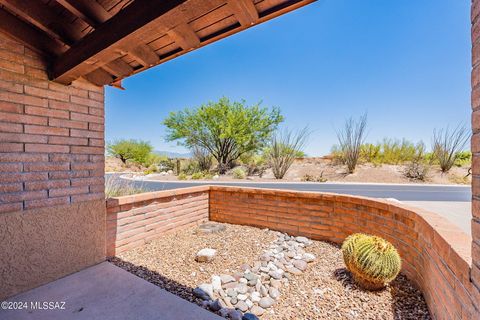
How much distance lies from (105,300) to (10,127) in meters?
1.82

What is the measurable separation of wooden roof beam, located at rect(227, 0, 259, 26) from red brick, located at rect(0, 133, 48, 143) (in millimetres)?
2242

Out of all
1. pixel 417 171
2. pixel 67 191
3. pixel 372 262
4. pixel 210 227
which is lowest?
pixel 210 227

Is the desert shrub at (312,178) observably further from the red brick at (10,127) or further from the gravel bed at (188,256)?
the red brick at (10,127)

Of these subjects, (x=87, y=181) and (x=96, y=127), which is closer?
(x=87, y=181)

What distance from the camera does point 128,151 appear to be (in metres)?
24.2

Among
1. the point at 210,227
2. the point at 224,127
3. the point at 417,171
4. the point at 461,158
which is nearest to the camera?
the point at 210,227

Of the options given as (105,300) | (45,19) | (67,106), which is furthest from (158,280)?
(45,19)

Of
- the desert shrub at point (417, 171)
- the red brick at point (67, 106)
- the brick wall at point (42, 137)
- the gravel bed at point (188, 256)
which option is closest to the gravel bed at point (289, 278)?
the gravel bed at point (188, 256)

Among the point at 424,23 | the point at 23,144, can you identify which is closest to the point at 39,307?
the point at 23,144

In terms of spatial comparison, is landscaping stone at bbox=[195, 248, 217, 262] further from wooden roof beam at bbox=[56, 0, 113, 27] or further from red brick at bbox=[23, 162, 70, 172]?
wooden roof beam at bbox=[56, 0, 113, 27]

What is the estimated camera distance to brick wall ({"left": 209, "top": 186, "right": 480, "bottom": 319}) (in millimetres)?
1246

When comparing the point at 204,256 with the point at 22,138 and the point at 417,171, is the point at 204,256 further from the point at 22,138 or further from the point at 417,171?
the point at 417,171

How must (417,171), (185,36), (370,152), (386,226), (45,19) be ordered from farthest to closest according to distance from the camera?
1. (370,152)
2. (417,171)
3. (386,226)
4. (45,19)
5. (185,36)

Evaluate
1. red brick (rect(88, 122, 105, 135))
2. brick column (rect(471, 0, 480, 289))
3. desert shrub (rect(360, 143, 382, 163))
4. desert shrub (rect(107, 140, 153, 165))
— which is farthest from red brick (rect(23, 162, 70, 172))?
desert shrub (rect(107, 140, 153, 165))
